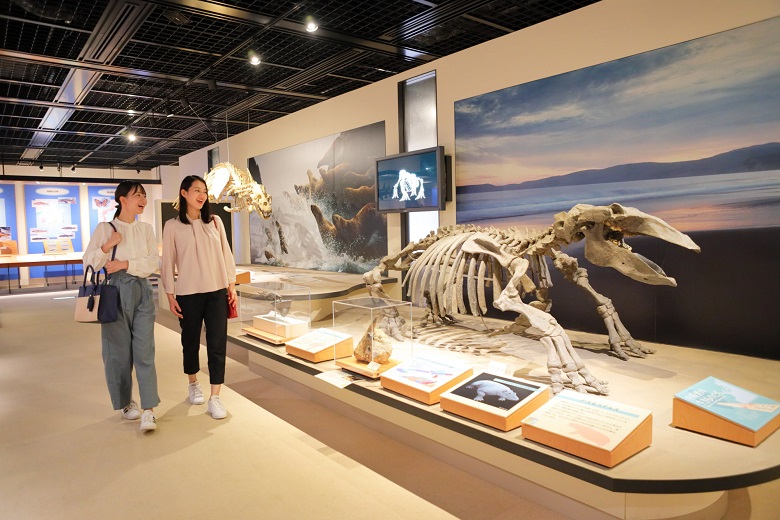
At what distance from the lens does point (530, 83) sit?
19.0 ft

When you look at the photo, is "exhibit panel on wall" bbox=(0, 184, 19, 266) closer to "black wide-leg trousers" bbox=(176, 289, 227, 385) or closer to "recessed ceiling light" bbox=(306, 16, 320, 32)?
"recessed ceiling light" bbox=(306, 16, 320, 32)

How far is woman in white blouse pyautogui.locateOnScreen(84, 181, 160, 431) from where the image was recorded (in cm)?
368

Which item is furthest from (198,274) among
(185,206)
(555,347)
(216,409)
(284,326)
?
(555,347)

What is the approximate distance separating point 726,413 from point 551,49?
4.23 m

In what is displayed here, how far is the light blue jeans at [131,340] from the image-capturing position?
3.72m

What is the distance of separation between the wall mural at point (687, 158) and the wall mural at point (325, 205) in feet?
10.3


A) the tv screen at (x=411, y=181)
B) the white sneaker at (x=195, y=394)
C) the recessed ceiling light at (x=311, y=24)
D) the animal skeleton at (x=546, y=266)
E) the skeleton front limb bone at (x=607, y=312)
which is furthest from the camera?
the tv screen at (x=411, y=181)

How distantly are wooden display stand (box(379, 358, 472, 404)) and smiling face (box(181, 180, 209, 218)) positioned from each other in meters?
1.87

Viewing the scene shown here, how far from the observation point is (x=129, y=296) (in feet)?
12.2

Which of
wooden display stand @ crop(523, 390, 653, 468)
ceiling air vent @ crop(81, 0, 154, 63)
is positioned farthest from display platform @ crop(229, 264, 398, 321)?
ceiling air vent @ crop(81, 0, 154, 63)

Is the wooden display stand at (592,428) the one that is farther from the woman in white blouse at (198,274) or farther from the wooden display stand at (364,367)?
the woman in white blouse at (198,274)

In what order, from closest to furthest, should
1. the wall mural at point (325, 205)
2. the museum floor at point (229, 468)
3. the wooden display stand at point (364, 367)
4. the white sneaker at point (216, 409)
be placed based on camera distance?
the museum floor at point (229, 468) < the wooden display stand at point (364, 367) < the white sneaker at point (216, 409) < the wall mural at point (325, 205)

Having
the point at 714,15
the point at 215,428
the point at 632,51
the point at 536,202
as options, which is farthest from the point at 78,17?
the point at 714,15

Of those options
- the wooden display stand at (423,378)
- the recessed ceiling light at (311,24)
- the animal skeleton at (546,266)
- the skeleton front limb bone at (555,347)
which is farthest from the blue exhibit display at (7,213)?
the skeleton front limb bone at (555,347)
